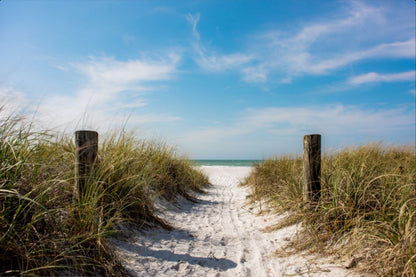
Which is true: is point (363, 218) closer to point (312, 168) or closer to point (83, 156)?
point (312, 168)

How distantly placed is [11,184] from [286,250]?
134 inches

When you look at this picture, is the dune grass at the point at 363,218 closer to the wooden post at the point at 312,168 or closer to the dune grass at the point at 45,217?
the wooden post at the point at 312,168

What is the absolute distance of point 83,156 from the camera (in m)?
3.31

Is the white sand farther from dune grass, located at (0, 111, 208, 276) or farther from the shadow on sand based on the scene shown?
dune grass, located at (0, 111, 208, 276)

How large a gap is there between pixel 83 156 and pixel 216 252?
7.54ft

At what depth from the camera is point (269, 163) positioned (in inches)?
350

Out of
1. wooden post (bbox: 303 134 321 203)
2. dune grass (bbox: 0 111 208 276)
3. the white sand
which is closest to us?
dune grass (bbox: 0 111 208 276)

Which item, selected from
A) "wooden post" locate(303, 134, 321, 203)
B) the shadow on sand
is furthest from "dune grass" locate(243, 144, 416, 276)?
the shadow on sand

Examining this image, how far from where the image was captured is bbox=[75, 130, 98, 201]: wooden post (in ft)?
10.5

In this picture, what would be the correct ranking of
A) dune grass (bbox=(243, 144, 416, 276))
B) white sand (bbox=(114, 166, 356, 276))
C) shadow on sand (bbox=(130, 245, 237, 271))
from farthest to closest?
shadow on sand (bbox=(130, 245, 237, 271)) → white sand (bbox=(114, 166, 356, 276)) → dune grass (bbox=(243, 144, 416, 276))

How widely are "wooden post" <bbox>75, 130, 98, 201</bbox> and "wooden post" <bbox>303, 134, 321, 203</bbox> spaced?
3.30 m

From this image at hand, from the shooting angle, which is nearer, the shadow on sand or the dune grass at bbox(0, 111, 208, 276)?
the dune grass at bbox(0, 111, 208, 276)

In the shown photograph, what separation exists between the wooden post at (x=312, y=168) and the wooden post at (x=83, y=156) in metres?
3.30

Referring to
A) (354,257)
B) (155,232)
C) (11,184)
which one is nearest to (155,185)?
(155,232)
